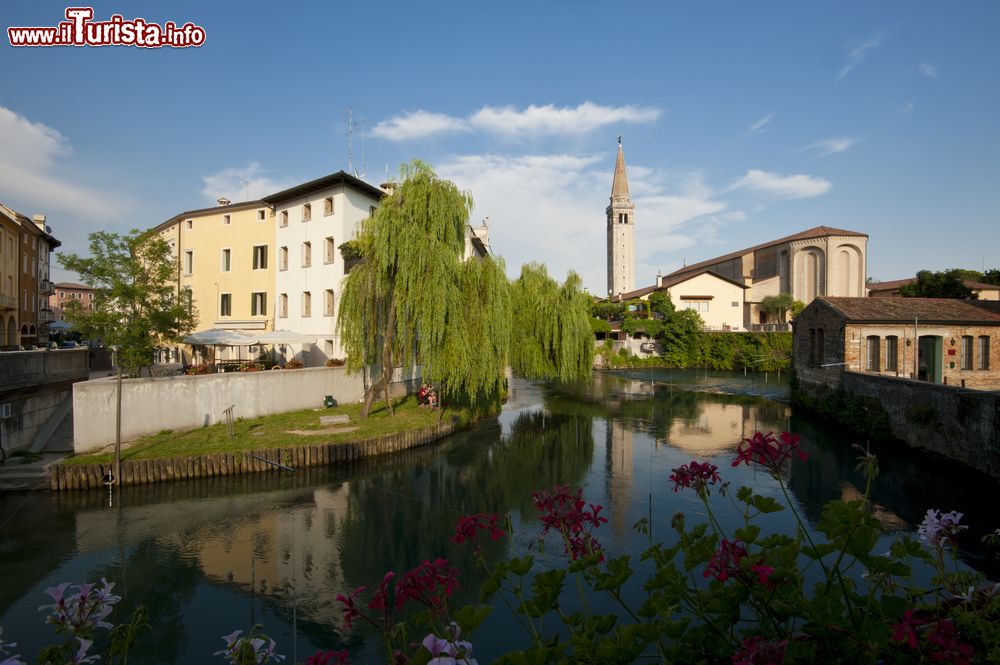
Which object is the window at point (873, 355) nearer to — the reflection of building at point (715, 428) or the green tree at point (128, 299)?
the reflection of building at point (715, 428)

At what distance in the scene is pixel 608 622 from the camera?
2.48 meters

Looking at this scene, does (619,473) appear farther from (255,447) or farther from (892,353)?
(892,353)

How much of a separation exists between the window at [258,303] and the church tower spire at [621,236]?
78.7m

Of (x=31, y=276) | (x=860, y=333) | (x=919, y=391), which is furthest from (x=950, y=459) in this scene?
(x=31, y=276)

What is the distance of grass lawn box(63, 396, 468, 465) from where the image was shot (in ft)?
49.8

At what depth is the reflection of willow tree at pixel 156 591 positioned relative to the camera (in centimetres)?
789

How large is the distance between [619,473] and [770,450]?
14367 millimetres

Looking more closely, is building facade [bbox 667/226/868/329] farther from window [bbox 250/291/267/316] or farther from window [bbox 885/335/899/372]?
window [bbox 250/291/267/316]

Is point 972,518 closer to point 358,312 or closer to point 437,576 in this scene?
point 437,576

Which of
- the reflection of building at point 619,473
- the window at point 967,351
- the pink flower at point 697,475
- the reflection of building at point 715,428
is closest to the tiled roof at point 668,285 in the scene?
the reflection of building at point 715,428

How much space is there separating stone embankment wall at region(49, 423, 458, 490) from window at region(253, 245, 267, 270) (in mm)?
17301

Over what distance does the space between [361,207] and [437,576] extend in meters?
27.1

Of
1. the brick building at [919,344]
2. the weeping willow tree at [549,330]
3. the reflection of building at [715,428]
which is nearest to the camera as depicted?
the reflection of building at [715,428]

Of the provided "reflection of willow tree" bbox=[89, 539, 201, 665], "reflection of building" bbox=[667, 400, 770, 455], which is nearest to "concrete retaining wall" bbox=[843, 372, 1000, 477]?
"reflection of building" bbox=[667, 400, 770, 455]
